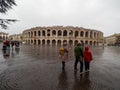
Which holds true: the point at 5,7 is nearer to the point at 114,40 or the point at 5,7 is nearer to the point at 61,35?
the point at 61,35

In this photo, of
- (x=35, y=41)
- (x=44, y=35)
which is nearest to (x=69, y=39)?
(x=44, y=35)

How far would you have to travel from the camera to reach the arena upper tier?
54156mm

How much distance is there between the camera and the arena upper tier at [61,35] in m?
54.2

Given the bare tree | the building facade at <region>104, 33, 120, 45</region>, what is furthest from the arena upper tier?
the bare tree

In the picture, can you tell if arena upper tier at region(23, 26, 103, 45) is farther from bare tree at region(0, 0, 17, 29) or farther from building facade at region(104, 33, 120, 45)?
bare tree at region(0, 0, 17, 29)

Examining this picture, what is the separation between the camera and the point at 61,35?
180 feet

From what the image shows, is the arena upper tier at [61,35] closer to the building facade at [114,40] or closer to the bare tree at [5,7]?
the building facade at [114,40]

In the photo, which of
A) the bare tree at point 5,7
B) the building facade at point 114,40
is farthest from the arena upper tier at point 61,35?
the bare tree at point 5,7

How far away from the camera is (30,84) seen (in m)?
4.62

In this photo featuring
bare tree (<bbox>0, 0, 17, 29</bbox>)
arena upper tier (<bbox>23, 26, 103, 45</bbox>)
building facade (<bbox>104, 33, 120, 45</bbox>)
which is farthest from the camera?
building facade (<bbox>104, 33, 120, 45</bbox>)

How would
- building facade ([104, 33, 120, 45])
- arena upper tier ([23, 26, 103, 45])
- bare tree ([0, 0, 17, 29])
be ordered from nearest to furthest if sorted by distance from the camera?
bare tree ([0, 0, 17, 29]) < arena upper tier ([23, 26, 103, 45]) < building facade ([104, 33, 120, 45])

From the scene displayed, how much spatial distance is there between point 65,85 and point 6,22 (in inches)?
155

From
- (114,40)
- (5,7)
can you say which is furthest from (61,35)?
(114,40)

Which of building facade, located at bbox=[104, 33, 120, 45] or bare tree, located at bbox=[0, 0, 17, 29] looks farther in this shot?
building facade, located at bbox=[104, 33, 120, 45]
